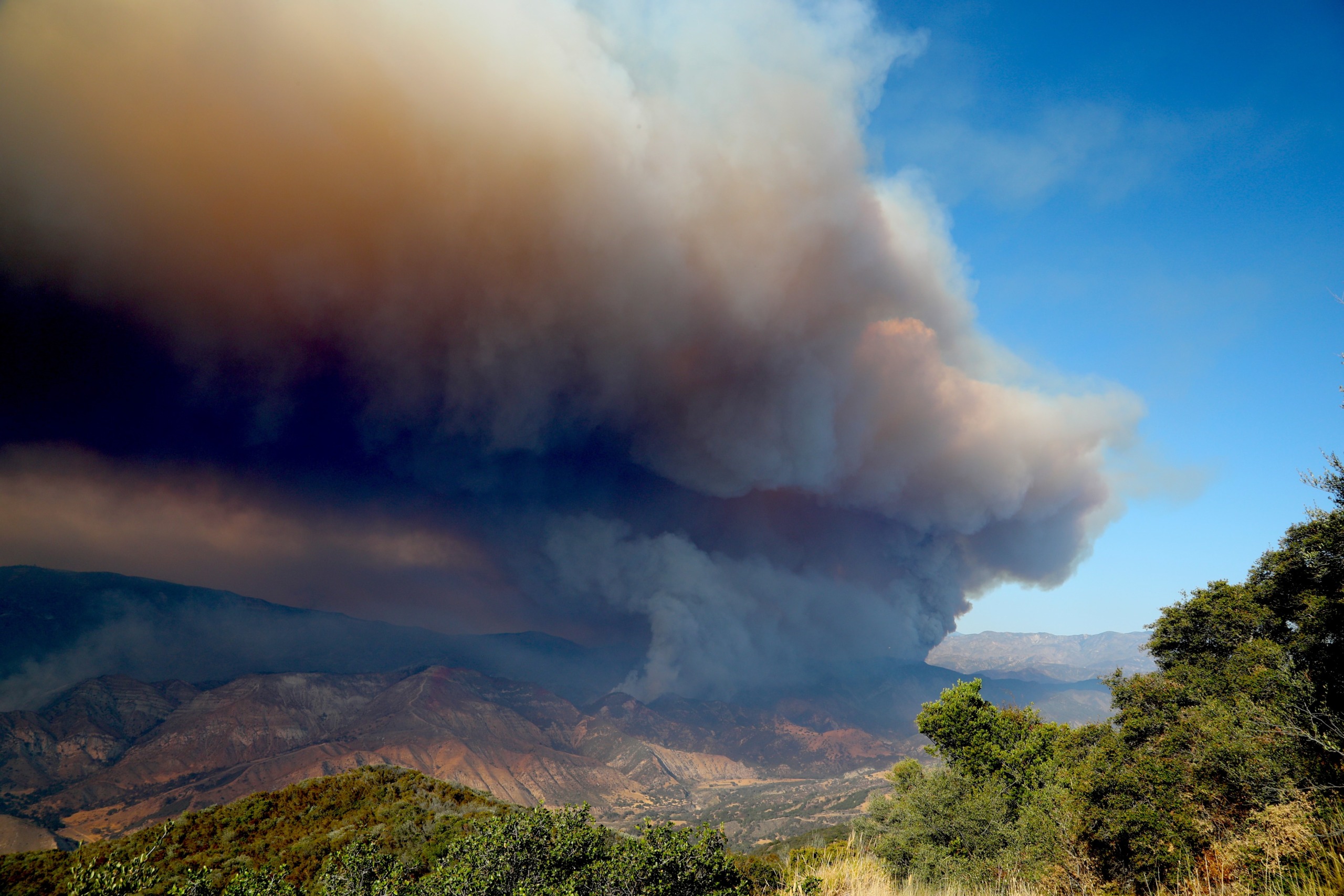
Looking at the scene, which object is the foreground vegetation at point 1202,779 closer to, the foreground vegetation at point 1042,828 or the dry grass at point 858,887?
the foreground vegetation at point 1042,828

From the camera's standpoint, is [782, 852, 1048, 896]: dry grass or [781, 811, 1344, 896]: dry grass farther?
[782, 852, 1048, 896]: dry grass

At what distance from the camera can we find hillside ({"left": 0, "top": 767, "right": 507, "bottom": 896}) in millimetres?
12836

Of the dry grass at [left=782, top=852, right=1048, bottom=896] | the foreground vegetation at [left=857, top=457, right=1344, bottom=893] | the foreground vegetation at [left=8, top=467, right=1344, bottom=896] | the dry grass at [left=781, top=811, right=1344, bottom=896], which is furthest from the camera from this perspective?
the foreground vegetation at [left=857, top=457, right=1344, bottom=893]

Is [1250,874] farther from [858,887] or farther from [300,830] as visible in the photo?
[300,830]

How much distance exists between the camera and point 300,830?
16453mm

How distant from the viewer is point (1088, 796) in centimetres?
1992

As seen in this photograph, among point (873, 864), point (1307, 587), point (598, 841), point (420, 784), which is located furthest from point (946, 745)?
point (598, 841)

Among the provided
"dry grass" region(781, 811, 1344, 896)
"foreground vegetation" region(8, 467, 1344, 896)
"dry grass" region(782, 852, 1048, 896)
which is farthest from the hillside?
"dry grass" region(781, 811, 1344, 896)

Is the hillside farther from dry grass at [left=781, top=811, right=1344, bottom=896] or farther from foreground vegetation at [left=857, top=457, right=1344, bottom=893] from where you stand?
foreground vegetation at [left=857, top=457, right=1344, bottom=893]

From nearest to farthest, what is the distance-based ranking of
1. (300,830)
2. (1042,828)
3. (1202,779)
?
(300,830) < (1202,779) < (1042,828)

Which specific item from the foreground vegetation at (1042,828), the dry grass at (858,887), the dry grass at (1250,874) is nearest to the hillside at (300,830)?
the foreground vegetation at (1042,828)

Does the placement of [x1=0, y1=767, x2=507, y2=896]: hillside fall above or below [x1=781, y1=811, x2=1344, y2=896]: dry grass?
below

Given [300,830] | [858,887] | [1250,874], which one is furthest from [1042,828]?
[300,830]

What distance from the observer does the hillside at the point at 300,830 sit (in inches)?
505
